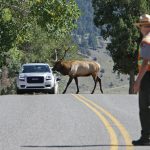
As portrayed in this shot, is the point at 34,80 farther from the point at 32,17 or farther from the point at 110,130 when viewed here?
the point at 110,130

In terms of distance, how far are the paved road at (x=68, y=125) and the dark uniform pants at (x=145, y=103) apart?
428 millimetres

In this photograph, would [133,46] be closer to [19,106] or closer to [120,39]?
[120,39]

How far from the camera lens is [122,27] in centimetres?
6419

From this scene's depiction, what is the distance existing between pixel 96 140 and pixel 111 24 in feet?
182

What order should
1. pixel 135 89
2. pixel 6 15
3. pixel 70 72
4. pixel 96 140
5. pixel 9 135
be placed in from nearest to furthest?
pixel 135 89 → pixel 96 140 → pixel 9 135 → pixel 70 72 → pixel 6 15

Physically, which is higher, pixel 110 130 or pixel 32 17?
pixel 32 17

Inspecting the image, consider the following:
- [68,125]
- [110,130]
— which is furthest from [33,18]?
[110,130]

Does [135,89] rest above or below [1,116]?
above

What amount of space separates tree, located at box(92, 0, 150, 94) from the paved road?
140ft

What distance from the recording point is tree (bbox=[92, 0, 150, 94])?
64.2 meters

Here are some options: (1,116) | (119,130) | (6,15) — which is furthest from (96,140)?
(6,15)

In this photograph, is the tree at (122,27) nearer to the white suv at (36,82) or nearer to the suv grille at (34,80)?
the white suv at (36,82)

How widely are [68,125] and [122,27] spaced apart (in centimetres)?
5020

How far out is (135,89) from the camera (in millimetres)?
10664
